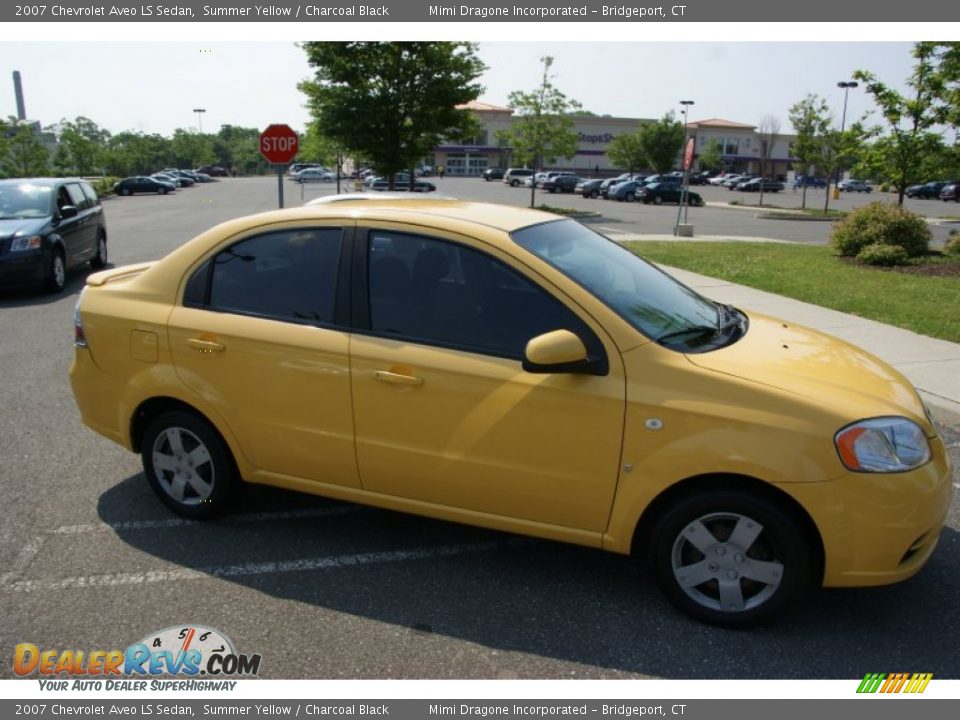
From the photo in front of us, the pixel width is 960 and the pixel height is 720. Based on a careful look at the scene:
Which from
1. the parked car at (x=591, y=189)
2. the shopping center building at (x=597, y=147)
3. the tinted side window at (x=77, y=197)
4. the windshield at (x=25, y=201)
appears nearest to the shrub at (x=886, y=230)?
the tinted side window at (x=77, y=197)

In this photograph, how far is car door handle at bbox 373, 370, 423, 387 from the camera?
345 cm

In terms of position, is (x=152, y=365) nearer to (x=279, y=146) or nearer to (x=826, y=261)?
(x=279, y=146)

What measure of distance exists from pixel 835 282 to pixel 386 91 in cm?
1290

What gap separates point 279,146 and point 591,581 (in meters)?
9.69

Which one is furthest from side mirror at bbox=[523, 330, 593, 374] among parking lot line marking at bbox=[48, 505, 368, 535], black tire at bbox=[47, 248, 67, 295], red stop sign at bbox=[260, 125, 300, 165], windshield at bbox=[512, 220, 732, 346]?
black tire at bbox=[47, 248, 67, 295]

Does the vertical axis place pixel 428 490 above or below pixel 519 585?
above

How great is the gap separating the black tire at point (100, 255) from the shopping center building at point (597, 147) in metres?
68.9

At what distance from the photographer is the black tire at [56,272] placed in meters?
10.8

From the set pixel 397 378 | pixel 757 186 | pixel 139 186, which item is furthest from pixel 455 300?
pixel 757 186

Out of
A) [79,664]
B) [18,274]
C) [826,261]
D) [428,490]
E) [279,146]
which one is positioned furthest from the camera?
[826,261]

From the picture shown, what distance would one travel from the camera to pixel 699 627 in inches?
128

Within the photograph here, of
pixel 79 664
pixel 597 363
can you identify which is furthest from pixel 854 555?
pixel 79 664

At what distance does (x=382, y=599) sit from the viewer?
3.44m

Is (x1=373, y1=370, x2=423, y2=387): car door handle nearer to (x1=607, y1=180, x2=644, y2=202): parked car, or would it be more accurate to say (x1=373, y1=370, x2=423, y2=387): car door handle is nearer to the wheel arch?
the wheel arch
